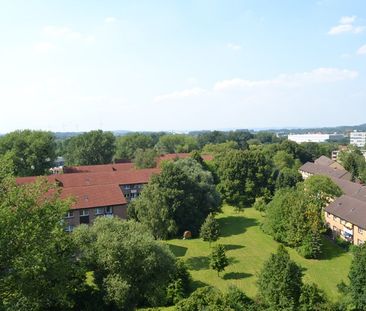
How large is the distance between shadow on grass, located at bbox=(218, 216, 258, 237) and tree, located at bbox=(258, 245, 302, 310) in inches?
965

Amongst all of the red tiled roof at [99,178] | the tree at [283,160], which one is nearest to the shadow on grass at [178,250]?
the red tiled roof at [99,178]

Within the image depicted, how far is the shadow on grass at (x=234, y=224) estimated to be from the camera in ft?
178

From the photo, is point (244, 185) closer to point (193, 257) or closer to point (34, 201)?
point (193, 257)

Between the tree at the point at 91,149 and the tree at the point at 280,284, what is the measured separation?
76812 mm

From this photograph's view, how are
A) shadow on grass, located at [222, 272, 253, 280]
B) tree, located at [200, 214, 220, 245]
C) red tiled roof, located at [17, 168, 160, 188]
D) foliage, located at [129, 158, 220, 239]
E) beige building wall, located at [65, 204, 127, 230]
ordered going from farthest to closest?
red tiled roof, located at [17, 168, 160, 188]
beige building wall, located at [65, 204, 127, 230]
foliage, located at [129, 158, 220, 239]
tree, located at [200, 214, 220, 245]
shadow on grass, located at [222, 272, 253, 280]

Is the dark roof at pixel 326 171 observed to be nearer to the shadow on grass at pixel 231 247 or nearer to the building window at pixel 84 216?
the shadow on grass at pixel 231 247

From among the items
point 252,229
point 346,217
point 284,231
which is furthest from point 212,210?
point 346,217

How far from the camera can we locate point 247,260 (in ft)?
140

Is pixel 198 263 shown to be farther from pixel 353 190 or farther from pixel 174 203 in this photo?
pixel 353 190

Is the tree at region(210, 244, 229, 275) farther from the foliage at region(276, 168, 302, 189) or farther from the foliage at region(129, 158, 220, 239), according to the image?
the foliage at region(276, 168, 302, 189)

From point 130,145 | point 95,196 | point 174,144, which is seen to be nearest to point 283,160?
point 174,144

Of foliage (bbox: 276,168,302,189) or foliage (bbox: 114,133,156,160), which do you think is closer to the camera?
foliage (bbox: 276,168,302,189)

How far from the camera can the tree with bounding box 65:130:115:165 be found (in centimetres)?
9756

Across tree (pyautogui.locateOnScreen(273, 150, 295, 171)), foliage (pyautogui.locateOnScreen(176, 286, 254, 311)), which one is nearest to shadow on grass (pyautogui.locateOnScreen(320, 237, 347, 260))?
foliage (pyautogui.locateOnScreen(176, 286, 254, 311))
